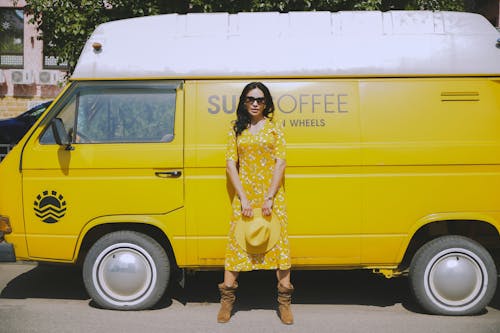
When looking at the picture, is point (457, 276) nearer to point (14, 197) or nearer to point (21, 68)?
point (14, 197)

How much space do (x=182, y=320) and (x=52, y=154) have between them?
1848 millimetres

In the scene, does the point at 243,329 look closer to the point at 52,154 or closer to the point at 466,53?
the point at 52,154

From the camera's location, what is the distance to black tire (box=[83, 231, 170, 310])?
17.2 ft

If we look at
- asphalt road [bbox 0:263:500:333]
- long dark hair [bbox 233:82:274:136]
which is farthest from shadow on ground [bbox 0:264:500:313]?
long dark hair [bbox 233:82:274:136]

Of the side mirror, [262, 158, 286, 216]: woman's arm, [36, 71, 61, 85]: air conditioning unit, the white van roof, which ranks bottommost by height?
[262, 158, 286, 216]: woman's arm

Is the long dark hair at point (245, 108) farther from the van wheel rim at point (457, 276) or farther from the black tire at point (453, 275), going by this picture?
the van wheel rim at point (457, 276)

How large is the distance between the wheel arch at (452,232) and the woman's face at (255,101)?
1744 mm

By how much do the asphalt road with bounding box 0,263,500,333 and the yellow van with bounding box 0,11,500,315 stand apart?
294 millimetres

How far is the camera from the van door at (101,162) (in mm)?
5109

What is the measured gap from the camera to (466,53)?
17.1ft

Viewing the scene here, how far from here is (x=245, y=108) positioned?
195 inches

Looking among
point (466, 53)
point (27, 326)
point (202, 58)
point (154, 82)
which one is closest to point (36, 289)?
point (27, 326)

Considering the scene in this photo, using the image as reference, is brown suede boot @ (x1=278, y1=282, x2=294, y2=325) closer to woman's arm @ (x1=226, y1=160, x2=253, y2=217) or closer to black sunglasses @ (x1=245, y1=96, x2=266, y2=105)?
woman's arm @ (x1=226, y1=160, x2=253, y2=217)

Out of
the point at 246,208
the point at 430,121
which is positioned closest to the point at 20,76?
the point at 246,208
